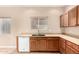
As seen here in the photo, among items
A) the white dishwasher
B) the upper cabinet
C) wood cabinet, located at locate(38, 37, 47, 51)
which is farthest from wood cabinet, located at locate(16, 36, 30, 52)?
the upper cabinet

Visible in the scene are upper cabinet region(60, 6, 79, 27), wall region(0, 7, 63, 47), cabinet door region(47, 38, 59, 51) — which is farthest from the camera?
wall region(0, 7, 63, 47)

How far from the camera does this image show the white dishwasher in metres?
6.09

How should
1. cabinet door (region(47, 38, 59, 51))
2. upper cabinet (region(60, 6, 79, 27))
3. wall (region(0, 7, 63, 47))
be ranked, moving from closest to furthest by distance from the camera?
upper cabinet (region(60, 6, 79, 27)) < cabinet door (region(47, 38, 59, 51)) < wall (region(0, 7, 63, 47))

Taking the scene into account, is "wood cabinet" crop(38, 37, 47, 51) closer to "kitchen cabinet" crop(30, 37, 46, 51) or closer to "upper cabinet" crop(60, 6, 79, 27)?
"kitchen cabinet" crop(30, 37, 46, 51)

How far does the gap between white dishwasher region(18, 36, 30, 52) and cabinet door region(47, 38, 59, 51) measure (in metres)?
1.02

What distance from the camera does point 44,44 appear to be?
239 inches

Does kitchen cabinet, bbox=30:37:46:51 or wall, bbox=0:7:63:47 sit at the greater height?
wall, bbox=0:7:63:47

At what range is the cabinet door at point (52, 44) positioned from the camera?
607 cm

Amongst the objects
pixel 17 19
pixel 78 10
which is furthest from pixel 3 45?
pixel 78 10

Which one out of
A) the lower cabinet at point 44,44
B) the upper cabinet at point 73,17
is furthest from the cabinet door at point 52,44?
the upper cabinet at point 73,17

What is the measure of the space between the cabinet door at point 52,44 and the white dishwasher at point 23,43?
1016 mm

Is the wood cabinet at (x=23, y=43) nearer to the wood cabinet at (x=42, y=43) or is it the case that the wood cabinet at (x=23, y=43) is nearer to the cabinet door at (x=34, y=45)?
the cabinet door at (x=34, y=45)

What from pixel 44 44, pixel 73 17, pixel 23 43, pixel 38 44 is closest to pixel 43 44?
pixel 44 44
